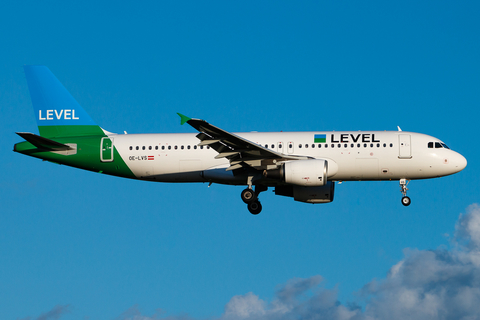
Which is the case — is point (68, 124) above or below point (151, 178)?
above

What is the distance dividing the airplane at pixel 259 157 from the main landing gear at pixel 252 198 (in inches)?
2.3

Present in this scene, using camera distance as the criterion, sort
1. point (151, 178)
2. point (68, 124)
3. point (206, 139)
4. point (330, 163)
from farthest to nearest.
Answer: point (68, 124), point (151, 178), point (330, 163), point (206, 139)

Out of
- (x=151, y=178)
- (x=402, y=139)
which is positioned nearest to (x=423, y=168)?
(x=402, y=139)

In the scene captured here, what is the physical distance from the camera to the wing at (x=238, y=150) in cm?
3083

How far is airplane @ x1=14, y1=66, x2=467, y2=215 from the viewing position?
32.6 m

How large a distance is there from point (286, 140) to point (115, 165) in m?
10.2

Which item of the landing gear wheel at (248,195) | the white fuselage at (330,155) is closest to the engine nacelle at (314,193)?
the white fuselage at (330,155)

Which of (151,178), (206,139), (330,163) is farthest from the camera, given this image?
(151,178)

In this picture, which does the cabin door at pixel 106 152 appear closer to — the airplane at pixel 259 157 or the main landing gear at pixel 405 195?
the airplane at pixel 259 157

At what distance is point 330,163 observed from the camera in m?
33.5

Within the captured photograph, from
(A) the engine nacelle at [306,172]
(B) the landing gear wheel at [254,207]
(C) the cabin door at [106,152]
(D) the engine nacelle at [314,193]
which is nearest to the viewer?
(A) the engine nacelle at [306,172]

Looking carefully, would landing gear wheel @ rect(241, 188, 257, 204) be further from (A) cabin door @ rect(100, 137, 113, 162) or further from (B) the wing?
(A) cabin door @ rect(100, 137, 113, 162)

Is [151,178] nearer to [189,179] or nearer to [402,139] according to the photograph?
[189,179]

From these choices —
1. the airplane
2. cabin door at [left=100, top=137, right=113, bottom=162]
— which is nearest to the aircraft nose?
the airplane
